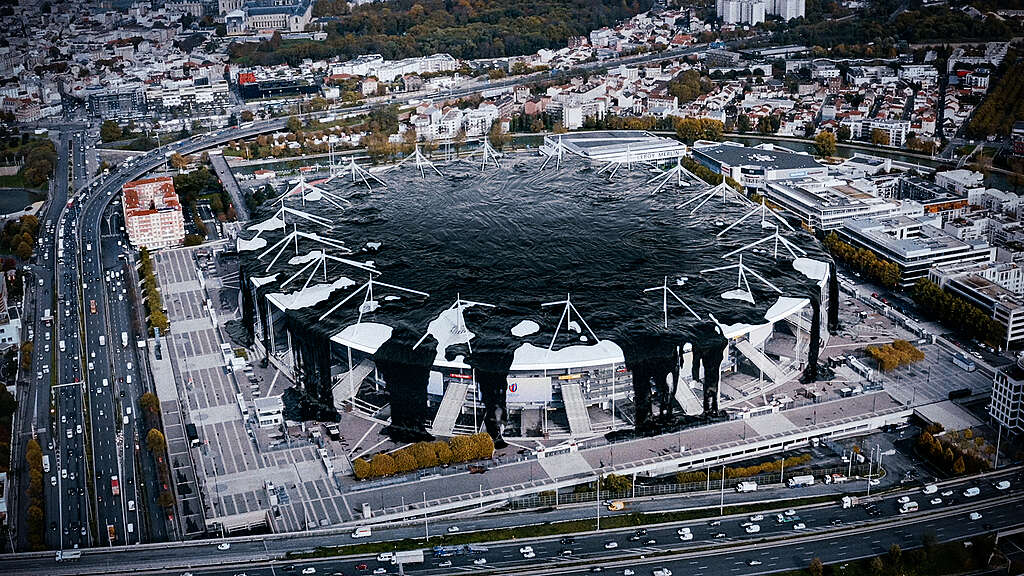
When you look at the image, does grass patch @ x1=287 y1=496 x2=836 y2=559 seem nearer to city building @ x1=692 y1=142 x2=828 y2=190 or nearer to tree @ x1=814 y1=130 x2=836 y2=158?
city building @ x1=692 y1=142 x2=828 y2=190

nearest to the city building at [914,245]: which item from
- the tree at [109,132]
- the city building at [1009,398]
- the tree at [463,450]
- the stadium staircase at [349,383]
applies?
the city building at [1009,398]

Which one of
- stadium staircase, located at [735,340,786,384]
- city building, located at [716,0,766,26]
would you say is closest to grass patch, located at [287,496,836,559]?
stadium staircase, located at [735,340,786,384]

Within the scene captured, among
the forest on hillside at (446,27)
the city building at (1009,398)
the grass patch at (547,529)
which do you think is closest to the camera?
the grass patch at (547,529)

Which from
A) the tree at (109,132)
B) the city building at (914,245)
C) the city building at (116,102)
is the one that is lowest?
the city building at (914,245)

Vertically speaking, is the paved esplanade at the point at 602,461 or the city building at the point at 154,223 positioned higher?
the city building at the point at 154,223

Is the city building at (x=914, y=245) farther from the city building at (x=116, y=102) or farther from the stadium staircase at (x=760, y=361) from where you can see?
the city building at (x=116, y=102)

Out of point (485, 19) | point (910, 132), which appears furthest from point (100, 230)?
point (485, 19)
